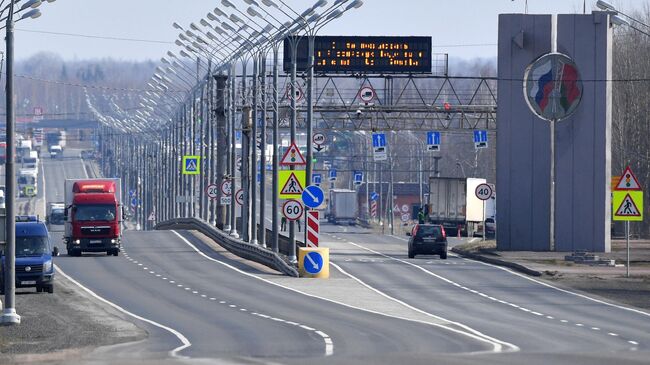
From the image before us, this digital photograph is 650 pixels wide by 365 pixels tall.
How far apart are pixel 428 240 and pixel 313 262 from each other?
→ 15.3m

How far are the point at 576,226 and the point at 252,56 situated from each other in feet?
50.6

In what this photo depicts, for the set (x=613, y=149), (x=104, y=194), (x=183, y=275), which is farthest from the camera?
(x=613, y=149)

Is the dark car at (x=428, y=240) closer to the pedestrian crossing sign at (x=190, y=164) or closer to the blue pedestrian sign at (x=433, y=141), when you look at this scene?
the pedestrian crossing sign at (x=190, y=164)

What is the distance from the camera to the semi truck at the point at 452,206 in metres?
97.0

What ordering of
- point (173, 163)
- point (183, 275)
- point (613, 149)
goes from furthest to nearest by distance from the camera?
point (173, 163) → point (613, 149) → point (183, 275)

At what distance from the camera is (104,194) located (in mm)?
61438

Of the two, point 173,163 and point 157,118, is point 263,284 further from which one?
point 157,118

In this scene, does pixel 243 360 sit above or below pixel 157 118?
below

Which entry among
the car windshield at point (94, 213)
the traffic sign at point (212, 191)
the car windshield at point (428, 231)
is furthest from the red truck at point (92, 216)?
the traffic sign at point (212, 191)

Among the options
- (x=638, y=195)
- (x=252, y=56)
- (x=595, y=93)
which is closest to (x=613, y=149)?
(x=595, y=93)

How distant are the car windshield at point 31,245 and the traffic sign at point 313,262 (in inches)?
358

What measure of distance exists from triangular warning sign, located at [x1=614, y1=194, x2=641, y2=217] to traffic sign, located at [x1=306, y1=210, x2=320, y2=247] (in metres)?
9.26

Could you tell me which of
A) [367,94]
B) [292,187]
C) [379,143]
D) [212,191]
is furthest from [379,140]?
[292,187]

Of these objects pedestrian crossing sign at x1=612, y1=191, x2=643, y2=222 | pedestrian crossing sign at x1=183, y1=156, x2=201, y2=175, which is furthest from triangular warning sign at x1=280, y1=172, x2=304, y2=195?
pedestrian crossing sign at x1=183, y1=156, x2=201, y2=175
